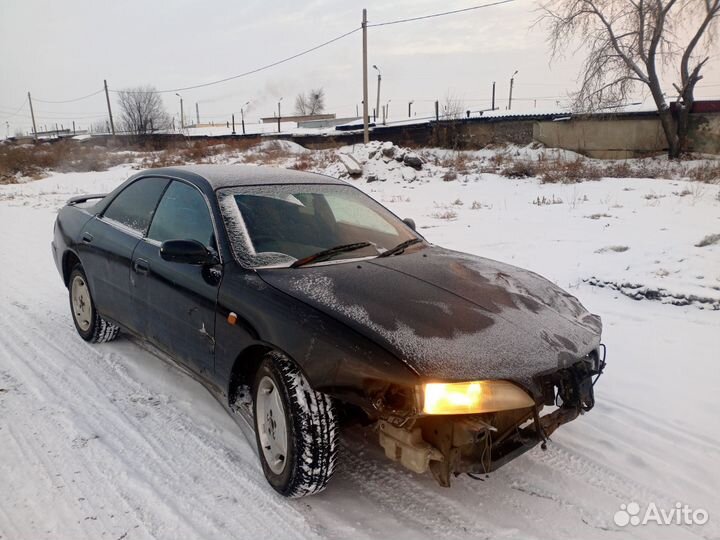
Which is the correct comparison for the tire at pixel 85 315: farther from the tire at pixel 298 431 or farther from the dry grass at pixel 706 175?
the dry grass at pixel 706 175

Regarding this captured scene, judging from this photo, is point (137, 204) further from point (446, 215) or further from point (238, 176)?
point (446, 215)

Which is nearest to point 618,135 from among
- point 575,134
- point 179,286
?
point 575,134

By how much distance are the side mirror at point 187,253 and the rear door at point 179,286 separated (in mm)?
62

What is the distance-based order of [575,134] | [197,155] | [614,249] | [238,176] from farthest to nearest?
[197,155]
[575,134]
[614,249]
[238,176]

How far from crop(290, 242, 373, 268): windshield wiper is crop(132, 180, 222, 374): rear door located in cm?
44

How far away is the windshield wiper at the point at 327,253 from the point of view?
284 centimetres

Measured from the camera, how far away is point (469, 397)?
6.64ft

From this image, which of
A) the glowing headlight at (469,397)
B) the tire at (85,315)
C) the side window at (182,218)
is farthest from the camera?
the tire at (85,315)

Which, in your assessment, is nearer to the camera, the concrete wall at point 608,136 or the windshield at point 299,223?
the windshield at point 299,223

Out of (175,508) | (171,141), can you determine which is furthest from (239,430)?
(171,141)

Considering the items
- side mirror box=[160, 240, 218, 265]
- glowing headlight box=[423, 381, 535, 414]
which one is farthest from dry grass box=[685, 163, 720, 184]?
side mirror box=[160, 240, 218, 265]

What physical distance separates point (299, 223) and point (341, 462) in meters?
1.41

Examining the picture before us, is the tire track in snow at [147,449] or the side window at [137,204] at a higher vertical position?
the side window at [137,204]

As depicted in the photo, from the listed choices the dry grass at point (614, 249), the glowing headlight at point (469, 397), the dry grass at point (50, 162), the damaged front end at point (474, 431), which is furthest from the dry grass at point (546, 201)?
the dry grass at point (50, 162)
